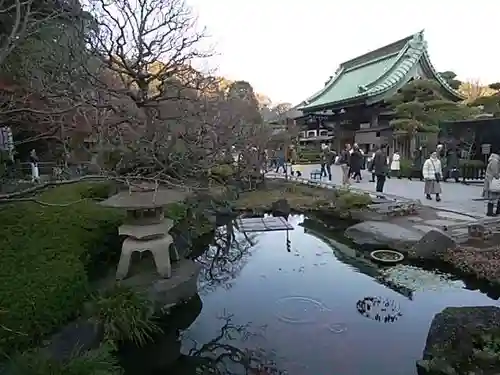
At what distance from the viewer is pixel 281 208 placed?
538 inches

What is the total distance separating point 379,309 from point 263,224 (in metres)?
5.99

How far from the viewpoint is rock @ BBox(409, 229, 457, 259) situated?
7.79 meters

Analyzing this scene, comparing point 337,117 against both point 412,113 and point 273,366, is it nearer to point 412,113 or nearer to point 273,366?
point 412,113

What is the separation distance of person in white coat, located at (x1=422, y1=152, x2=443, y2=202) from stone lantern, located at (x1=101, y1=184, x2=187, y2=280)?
27.6 ft

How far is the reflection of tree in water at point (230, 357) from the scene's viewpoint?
454 cm

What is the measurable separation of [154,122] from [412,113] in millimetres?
14197

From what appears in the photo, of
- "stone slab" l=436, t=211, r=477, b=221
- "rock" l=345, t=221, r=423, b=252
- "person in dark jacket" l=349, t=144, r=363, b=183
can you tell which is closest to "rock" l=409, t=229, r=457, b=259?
"rock" l=345, t=221, r=423, b=252

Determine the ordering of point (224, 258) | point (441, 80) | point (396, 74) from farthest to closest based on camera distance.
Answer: point (396, 74), point (441, 80), point (224, 258)

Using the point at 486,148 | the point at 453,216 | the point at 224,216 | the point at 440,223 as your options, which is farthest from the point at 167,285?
the point at 486,148

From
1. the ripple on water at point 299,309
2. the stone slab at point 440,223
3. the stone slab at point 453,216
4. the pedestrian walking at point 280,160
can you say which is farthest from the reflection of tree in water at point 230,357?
the pedestrian walking at point 280,160

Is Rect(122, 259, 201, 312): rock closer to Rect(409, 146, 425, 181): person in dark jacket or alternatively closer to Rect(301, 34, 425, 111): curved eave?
Rect(409, 146, 425, 181): person in dark jacket

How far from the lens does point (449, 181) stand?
56.0 feet

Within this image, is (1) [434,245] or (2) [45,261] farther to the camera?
(1) [434,245]

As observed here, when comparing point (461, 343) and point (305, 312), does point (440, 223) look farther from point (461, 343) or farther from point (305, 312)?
point (461, 343)
